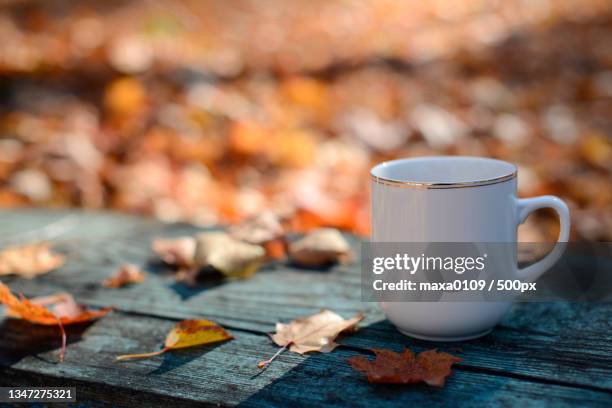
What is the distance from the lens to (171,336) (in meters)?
0.90

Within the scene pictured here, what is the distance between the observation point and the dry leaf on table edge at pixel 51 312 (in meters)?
0.93

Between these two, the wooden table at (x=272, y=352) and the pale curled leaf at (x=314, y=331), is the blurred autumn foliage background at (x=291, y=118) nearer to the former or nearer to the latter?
the wooden table at (x=272, y=352)

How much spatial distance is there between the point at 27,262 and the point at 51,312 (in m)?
0.33

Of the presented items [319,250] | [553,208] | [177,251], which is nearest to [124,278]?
[177,251]

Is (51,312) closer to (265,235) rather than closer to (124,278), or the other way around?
Answer: (124,278)

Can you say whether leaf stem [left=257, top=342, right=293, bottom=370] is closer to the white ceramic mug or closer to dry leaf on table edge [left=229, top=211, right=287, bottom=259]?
the white ceramic mug

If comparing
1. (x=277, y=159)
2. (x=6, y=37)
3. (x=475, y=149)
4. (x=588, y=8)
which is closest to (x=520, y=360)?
(x=277, y=159)

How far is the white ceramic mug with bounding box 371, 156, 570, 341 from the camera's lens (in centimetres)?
81

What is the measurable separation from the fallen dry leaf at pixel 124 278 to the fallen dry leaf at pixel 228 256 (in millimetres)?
118

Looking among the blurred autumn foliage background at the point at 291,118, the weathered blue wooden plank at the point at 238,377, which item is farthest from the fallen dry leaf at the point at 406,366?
the blurred autumn foliage background at the point at 291,118

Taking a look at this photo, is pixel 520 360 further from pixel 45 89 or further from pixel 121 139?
pixel 45 89

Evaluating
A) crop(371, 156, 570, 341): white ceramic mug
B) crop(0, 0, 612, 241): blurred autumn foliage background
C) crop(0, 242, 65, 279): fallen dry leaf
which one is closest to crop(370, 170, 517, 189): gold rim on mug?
crop(371, 156, 570, 341): white ceramic mug

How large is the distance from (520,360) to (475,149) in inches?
76.8

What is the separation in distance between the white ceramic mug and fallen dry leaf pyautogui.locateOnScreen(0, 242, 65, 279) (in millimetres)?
723
